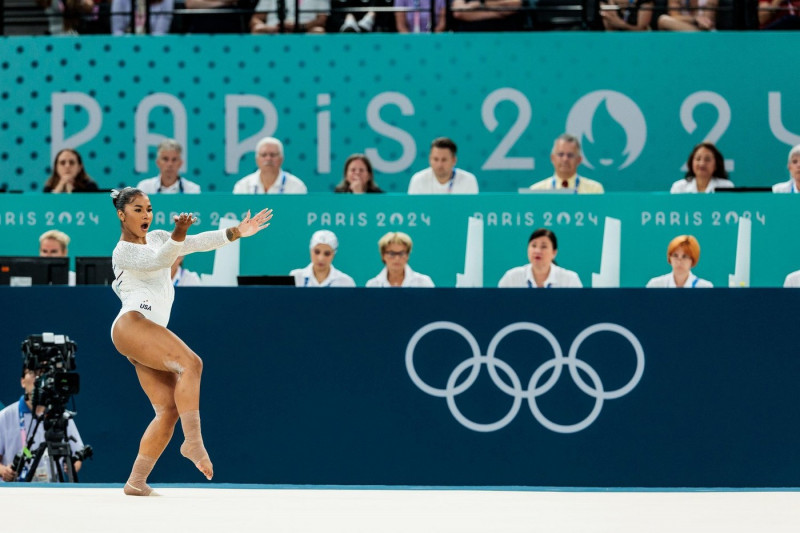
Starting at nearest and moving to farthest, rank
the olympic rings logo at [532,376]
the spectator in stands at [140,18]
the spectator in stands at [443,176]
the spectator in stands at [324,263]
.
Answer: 1. the olympic rings logo at [532,376]
2. the spectator in stands at [324,263]
3. the spectator in stands at [443,176]
4. the spectator in stands at [140,18]

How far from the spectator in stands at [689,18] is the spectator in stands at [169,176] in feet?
15.0

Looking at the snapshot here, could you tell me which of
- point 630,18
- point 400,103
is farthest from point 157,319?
point 630,18

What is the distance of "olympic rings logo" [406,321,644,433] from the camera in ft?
27.9

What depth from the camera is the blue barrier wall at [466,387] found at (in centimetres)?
845

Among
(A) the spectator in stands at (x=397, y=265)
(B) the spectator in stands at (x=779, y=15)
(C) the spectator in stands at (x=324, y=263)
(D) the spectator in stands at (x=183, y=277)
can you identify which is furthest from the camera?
(B) the spectator in stands at (x=779, y=15)

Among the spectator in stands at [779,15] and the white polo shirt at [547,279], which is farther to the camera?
the spectator in stands at [779,15]

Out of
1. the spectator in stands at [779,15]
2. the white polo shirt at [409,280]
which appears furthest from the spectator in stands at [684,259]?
the spectator in stands at [779,15]

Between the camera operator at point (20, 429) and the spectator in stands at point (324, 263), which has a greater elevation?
the spectator in stands at point (324, 263)

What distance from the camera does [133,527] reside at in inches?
217

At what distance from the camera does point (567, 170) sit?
35.0ft

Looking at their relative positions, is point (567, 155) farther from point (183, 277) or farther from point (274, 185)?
point (183, 277)

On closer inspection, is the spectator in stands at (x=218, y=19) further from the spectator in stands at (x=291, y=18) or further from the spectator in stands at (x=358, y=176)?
the spectator in stands at (x=358, y=176)

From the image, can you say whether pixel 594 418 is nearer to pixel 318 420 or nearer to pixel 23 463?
pixel 318 420

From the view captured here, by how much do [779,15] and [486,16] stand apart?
2.72 metres
